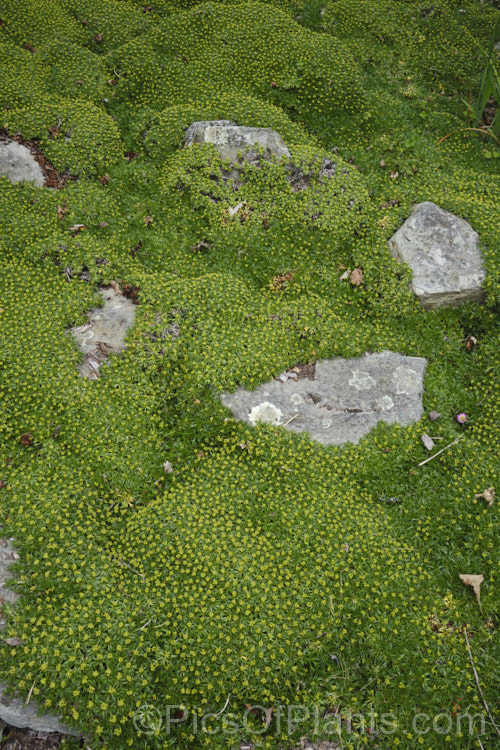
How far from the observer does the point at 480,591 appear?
6.68m

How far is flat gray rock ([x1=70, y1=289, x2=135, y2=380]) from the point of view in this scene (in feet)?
27.8

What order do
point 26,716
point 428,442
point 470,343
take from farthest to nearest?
point 470,343
point 428,442
point 26,716

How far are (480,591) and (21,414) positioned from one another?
7422 mm

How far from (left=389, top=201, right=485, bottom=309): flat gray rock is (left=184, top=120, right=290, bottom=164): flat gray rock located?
3.37 meters

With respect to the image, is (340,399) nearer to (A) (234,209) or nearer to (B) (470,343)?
(B) (470,343)

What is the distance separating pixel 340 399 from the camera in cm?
838

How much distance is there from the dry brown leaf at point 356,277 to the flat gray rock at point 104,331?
444 centimetres

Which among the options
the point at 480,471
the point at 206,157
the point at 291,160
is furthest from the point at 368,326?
the point at 206,157

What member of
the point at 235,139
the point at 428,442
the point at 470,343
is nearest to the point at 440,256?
the point at 470,343

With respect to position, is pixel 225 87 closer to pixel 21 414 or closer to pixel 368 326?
pixel 368 326

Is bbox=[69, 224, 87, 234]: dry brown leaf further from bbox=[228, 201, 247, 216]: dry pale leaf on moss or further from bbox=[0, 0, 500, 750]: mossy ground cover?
bbox=[228, 201, 247, 216]: dry pale leaf on moss

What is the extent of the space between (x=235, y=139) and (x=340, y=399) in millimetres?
6440

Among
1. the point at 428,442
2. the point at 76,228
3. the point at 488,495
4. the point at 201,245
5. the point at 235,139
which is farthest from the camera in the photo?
the point at 235,139

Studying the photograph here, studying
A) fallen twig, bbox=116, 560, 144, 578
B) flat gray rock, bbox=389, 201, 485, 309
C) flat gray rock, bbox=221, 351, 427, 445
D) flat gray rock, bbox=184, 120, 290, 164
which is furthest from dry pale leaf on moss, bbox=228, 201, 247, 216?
fallen twig, bbox=116, 560, 144, 578
